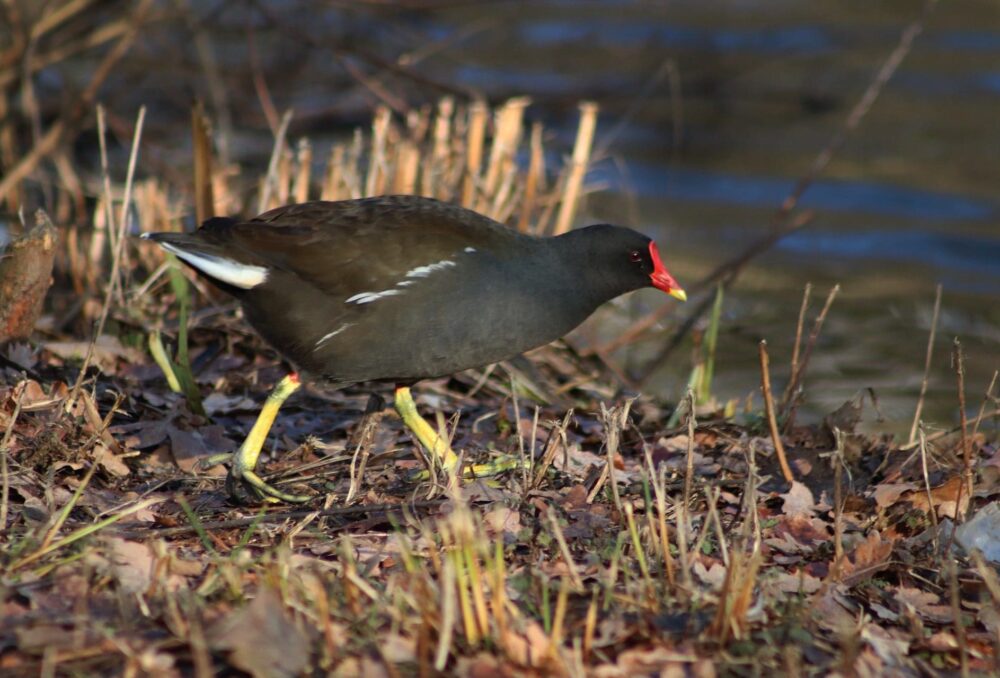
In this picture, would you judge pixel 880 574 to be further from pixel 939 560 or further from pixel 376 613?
pixel 376 613

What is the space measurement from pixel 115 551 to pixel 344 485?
1.20 m

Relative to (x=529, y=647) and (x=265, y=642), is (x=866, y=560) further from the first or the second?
(x=265, y=642)

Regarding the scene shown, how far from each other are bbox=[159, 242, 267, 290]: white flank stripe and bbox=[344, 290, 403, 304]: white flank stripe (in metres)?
0.32

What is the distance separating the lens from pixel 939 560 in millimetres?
3566

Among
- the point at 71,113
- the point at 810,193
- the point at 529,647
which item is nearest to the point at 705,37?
the point at 810,193

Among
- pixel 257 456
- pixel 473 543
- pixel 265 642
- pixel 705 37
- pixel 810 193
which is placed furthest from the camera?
pixel 705 37

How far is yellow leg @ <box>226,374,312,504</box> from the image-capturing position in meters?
4.21

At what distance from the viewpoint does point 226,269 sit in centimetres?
451

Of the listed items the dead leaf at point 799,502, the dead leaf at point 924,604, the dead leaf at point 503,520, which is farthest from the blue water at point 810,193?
the dead leaf at point 924,604

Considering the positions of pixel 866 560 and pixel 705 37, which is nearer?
pixel 866 560

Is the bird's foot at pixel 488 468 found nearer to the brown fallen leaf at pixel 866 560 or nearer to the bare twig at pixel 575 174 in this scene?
the brown fallen leaf at pixel 866 560

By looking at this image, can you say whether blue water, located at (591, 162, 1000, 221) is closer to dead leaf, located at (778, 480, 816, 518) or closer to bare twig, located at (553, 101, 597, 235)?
bare twig, located at (553, 101, 597, 235)

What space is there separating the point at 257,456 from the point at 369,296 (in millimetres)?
656

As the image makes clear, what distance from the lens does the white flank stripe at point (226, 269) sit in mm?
4512
